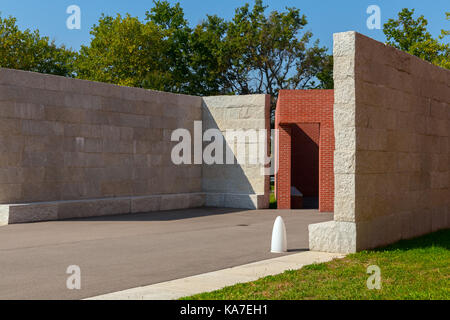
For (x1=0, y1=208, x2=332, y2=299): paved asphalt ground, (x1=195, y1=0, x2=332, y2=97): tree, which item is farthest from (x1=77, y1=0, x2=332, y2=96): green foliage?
(x1=0, y1=208, x2=332, y2=299): paved asphalt ground

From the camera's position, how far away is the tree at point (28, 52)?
36.5 meters

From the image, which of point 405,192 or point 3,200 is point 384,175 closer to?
point 405,192

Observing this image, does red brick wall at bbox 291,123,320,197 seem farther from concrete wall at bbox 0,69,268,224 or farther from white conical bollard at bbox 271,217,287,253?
white conical bollard at bbox 271,217,287,253

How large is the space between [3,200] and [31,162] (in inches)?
50.8

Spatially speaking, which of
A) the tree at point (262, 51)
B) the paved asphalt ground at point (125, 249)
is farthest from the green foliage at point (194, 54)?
the paved asphalt ground at point (125, 249)

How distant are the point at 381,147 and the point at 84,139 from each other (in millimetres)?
9730

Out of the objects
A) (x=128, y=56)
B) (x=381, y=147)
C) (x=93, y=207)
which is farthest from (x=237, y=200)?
(x=128, y=56)

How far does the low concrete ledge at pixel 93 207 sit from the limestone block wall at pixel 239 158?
2.96 ft

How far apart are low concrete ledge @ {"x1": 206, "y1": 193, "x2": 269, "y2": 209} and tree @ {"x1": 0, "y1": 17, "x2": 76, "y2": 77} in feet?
71.5

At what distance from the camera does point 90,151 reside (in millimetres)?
16844

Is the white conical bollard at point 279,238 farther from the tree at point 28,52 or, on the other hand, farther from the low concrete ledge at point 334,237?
the tree at point 28,52

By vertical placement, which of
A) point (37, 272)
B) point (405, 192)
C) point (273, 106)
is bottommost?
point (37, 272)

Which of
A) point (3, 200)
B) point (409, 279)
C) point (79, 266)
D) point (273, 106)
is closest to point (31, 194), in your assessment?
point (3, 200)
